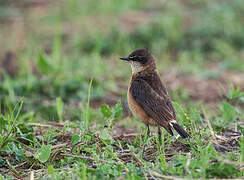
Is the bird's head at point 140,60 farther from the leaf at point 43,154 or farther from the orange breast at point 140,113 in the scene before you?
the leaf at point 43,154

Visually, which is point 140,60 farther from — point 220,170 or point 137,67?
point 220,170

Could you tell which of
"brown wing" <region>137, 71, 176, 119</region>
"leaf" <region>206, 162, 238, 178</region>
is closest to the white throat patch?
"brown wing" <region>137, 71, 176, 119</region>

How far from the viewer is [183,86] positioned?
9.79 metres

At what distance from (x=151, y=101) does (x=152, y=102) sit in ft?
0.08

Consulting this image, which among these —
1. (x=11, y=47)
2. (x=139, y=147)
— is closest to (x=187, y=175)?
(x=139, y=147)

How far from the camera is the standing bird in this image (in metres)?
5.47

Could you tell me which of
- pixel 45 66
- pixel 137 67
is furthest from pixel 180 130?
pixel 45 66

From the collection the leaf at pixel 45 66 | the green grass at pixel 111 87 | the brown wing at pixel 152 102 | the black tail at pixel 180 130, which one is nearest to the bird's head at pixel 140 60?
the brown wing at pixel 152 102

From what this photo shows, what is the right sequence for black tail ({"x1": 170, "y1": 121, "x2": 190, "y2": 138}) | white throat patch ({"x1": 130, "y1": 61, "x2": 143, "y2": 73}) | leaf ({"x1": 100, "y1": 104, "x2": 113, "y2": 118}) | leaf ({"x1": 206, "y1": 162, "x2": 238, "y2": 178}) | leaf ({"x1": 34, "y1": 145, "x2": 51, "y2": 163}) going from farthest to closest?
white throat patch ({"x1": 130, "y1": 61, "x2": 143, "y2": 73}) → leaf ({"x1": 100, "y1": 104, "x2": 113, "y2": 118}) → black tail ({"x1": 170, "y1": 121, "x2": 190, "y2": 138}) → leaf ({"x1": 34, "y1": 145, "x2": 51, "y2": 163}) → leaf ({"x1": 206, "y1": 162, "x2": 238, "y2": 178})

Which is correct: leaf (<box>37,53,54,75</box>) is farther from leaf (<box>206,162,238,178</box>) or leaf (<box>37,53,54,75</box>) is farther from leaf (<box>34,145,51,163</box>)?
leaf (<box>206,162,238,178</box>)

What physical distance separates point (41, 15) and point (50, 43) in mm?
2122

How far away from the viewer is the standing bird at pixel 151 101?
215 inches

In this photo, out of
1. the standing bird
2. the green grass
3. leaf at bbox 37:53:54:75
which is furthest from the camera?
leaf at bbox 37:53:54:75

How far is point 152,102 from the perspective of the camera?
18.9ft
